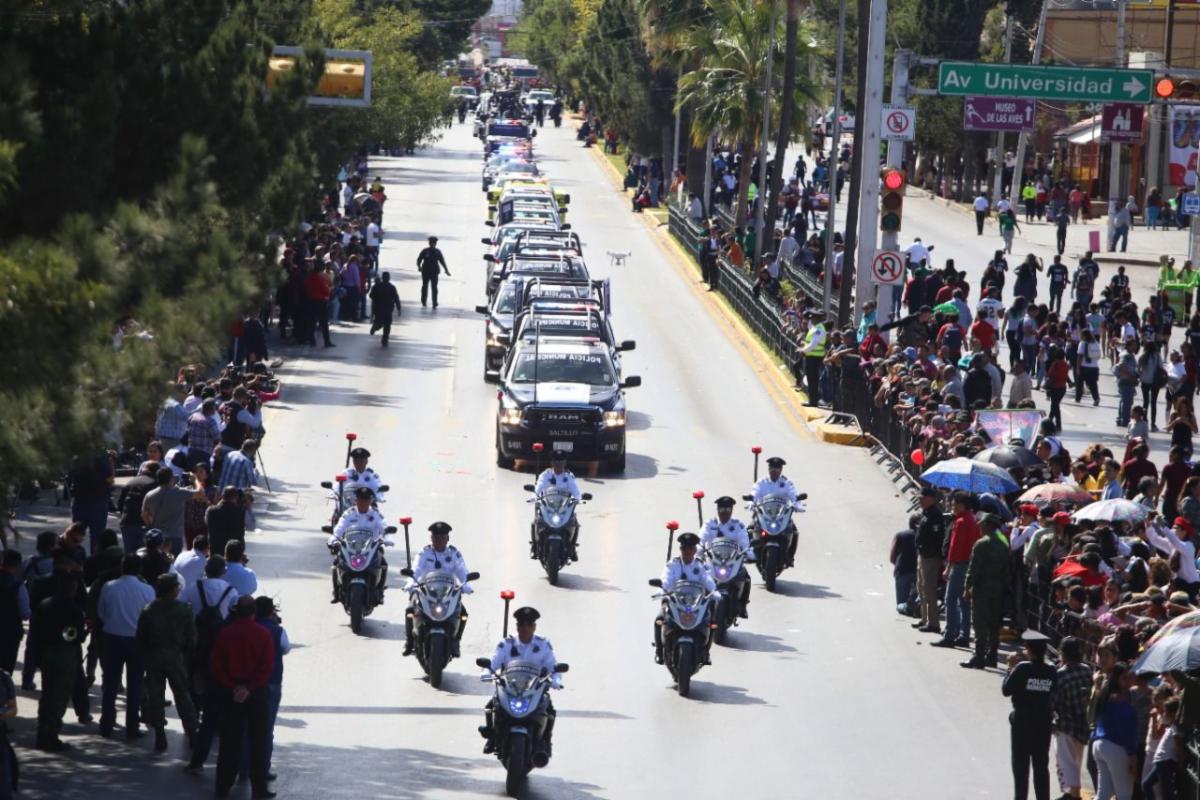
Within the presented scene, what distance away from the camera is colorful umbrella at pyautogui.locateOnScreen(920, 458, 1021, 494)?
67.6 feet

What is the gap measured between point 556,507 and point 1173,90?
18.1 meters

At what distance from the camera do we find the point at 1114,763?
13.6 metres

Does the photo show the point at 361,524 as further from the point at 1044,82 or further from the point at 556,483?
the point at 1044,82

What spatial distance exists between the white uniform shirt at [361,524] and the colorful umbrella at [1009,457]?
22.0 feet

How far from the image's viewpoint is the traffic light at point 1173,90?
113 ft

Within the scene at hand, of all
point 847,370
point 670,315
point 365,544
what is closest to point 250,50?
point 365,544

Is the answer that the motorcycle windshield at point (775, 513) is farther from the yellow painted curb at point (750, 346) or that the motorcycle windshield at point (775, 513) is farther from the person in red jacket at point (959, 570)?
the yellow painted curb at point (750, 346)

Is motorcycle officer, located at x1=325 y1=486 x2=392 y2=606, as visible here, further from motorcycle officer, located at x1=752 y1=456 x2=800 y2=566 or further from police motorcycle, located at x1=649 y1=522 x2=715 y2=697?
motorcycle officer, located at x1=752 y1=456 x2=800 y2=566

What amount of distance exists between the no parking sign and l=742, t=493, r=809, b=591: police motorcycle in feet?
33.6

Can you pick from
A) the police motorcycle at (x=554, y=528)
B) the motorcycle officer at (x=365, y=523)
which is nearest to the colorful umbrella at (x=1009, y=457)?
the police motorcycle at (x=554, y=528)

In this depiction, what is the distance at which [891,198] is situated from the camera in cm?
3122

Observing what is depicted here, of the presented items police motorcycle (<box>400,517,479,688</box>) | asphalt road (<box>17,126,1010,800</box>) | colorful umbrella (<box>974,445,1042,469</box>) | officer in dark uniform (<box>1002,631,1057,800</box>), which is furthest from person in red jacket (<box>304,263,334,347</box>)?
officer in dark uniform (<box>1002,631,1057,800</box>)

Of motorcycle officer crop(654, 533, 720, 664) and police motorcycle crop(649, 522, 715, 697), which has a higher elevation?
motorcycle officer crop(654, 533, 720, 664)

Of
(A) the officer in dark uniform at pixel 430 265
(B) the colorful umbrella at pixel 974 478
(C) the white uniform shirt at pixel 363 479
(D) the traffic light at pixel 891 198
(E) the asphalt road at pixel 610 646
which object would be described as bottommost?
(E) the asphalt road at pixel 610 646
